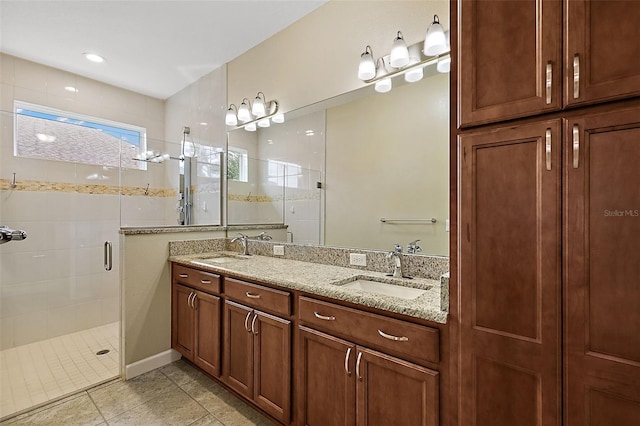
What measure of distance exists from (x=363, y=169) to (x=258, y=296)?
108 cm

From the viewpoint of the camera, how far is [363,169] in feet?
6.93

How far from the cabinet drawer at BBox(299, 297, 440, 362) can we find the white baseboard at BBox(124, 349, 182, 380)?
1.74 m

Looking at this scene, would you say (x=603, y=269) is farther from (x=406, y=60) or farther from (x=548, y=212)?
(x=406, y=60)

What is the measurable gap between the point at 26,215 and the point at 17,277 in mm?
587

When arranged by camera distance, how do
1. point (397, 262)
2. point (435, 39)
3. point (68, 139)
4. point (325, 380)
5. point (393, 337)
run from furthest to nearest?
point (68, 139) → point (397, 262) → point (435, 39) → point (325, 380) → point (393, 337)

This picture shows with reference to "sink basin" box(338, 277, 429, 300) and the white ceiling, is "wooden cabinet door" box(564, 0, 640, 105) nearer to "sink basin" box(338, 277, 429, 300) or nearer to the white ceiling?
"sink basin" box(338, 277, 429, 300)

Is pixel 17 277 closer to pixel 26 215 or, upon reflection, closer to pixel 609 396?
pixel 26 215

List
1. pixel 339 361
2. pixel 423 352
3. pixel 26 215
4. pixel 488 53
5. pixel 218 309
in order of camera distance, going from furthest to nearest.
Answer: pixel 26 215, pixel 218 309, pixel 339 361, pixel 423 352, pixel 488 53

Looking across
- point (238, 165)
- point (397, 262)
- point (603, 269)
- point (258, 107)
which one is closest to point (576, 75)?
point (603, 269)

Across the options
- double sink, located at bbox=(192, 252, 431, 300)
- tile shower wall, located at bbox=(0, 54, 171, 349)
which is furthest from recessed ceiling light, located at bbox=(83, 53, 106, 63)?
Result: double sink, located at bbox=(192, 252, 431, 300)

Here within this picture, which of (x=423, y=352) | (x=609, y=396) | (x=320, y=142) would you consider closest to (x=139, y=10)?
(x=320, y=142)

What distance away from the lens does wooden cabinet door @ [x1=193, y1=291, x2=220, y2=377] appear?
2.15 metres

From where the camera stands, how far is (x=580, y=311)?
0.90 metres

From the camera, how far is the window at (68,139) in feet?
9.73
